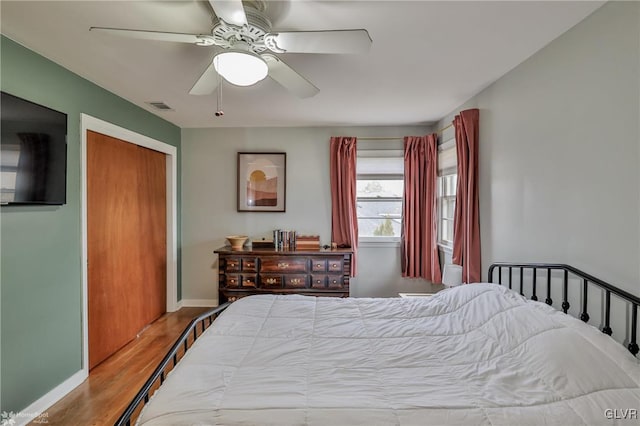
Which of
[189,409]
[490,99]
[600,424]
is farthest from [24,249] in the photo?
[490,99]

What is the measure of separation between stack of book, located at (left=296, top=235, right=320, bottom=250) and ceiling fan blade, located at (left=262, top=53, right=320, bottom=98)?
206 centimetres

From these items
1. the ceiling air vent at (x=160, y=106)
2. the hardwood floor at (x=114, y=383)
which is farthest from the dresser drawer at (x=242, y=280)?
the ceiling air vent at (x=160, y=106)

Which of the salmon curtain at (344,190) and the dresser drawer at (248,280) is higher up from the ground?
the salmon curtain at (344,190)

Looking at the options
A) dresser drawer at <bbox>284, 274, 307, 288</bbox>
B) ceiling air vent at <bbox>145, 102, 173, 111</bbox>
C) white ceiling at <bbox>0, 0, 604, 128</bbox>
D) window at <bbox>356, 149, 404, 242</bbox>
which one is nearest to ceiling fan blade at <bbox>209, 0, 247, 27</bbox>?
white ceiling at <bbox>0, 0, 604, 128</bbox>

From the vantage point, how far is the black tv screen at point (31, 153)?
1800 millimetres

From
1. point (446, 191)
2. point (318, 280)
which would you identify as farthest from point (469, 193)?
point (318, 280)

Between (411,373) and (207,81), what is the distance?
77.7 inches

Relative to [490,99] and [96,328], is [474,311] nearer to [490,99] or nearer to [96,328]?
[490,99]

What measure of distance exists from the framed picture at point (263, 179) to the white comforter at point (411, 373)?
91.4 inches

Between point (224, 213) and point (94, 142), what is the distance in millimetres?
1728

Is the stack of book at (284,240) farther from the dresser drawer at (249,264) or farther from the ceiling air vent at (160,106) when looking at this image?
the ceiling air vent at (160,106)

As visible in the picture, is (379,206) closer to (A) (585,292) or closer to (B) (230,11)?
(A) (585,292)

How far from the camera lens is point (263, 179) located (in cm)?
410

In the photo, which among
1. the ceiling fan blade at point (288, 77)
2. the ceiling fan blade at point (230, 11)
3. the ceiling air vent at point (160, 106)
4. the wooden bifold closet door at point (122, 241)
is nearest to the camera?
the ceiling fan blade at point (230, 11)
